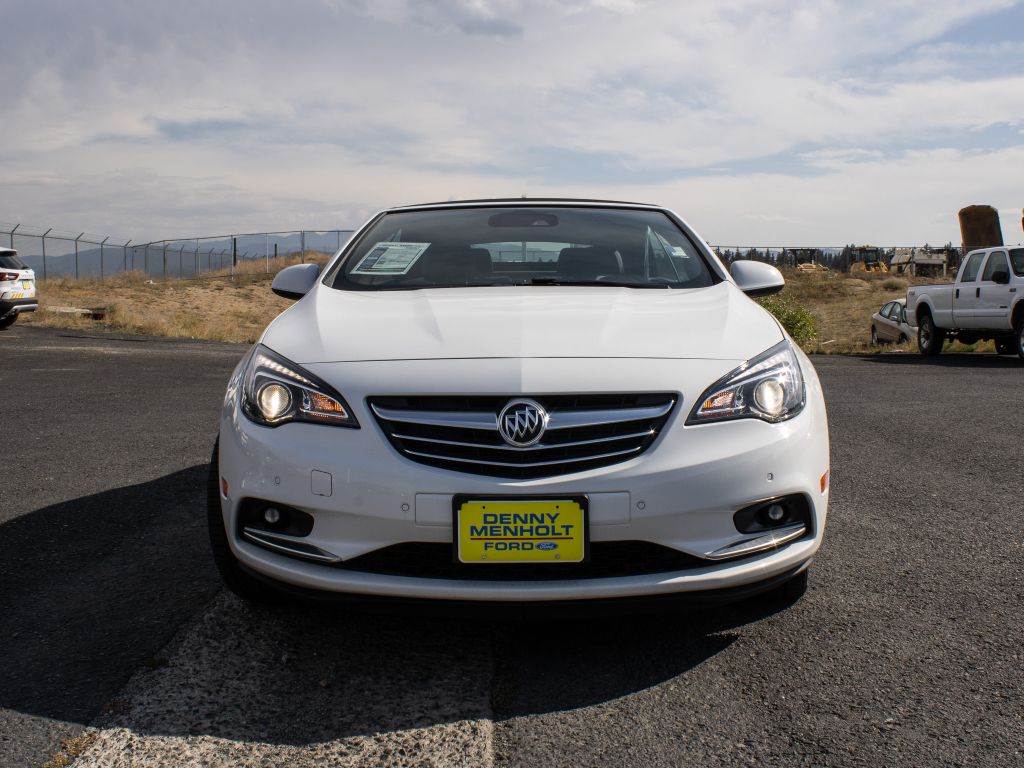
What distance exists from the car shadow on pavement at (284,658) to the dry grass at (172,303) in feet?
60.4

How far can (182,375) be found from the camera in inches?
432

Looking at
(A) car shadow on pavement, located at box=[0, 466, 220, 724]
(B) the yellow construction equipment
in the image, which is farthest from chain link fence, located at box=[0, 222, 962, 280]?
(A) car shadow on pavement, located at box=[0, 466, 220, 724]

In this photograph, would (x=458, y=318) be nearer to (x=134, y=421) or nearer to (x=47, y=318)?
(x=134, y=421)

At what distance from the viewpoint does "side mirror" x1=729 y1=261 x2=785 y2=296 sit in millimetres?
4027

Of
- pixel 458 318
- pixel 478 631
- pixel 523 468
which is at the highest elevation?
pixel 458 318

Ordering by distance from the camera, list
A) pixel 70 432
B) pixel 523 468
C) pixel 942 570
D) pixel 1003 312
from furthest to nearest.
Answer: pixel 1003 312, pixel 70 432, pixel 942 570, pixel 523 468

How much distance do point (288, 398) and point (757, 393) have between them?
136 cm

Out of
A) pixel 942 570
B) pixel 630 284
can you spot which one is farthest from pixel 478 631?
pixel 942 570

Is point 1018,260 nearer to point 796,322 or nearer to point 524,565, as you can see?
point 796,322

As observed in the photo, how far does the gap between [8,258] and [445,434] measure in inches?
696

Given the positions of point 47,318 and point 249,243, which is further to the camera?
point 249,243

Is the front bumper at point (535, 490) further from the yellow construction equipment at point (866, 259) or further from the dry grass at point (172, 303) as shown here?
the yellow construction equipment at point (866, 259)

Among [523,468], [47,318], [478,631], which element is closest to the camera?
[523,468]

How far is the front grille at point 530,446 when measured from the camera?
101 inches
